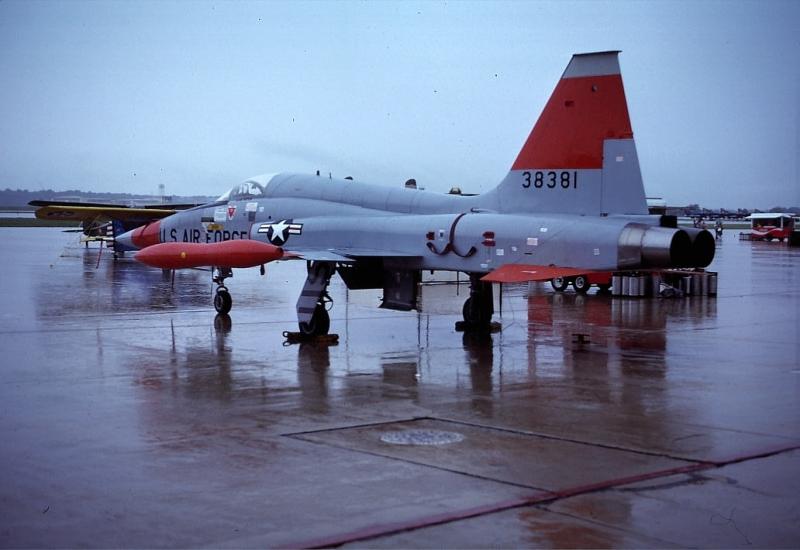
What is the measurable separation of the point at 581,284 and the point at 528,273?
11876 mm

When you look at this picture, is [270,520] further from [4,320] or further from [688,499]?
[4,320]

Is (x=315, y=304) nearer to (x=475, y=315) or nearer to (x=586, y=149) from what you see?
(x=475, y=315)

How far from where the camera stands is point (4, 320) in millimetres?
18906

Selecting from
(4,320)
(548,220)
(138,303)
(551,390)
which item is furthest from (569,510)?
(138,303)

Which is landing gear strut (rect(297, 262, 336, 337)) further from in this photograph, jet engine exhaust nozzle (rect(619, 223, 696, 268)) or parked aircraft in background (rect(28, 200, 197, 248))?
parked aircraft in background (rect(28, 200, 197, 248))

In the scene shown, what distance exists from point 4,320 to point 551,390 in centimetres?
1198

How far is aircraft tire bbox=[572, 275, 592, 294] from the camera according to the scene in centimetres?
2633

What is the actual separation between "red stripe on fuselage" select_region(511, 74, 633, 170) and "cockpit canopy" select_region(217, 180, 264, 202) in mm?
6214

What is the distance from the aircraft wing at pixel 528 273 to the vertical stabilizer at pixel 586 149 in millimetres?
1090

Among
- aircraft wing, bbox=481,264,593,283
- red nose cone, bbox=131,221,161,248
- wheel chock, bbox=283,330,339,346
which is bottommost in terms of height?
wheel chock, bbox=283,330,339,346

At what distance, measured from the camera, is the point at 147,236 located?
21.8 metres

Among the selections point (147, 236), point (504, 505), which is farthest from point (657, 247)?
point (147, 236)

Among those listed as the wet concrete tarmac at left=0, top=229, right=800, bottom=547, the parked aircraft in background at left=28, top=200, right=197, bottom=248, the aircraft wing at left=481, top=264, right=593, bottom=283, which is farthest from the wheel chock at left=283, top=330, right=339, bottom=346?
the parked aircraft in background at left=28, top=200, right=197, bottom=248

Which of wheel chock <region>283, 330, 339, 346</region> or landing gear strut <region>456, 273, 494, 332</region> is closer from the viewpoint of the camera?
wheel chock <region>283, 330, 339, 346</region>
